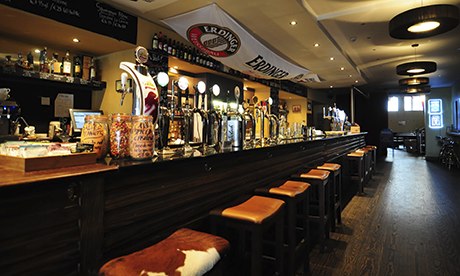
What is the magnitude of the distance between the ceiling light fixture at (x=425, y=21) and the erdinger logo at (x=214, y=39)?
2.20 meters

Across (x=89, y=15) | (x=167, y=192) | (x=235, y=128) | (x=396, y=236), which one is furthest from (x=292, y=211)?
(x=89, y=15)

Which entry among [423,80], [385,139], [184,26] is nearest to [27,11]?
[184,26]

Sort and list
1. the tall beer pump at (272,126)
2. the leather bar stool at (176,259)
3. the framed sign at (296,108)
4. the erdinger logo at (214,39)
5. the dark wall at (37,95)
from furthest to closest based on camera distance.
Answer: the framed sign at (296,108) < the dark wall at (37,95) < the erdinger logo at (214,39) < the tall beer pump at (272,126) < the leather bar stool at (176,259)

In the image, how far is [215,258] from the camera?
1092 millimetres

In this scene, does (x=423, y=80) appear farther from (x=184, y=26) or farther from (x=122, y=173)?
(x=122, y=173)

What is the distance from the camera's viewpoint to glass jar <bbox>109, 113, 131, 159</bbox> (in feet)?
4.47

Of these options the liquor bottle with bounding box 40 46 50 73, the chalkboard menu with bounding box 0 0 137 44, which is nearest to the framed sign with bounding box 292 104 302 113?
the chalkboard menu with bounding box 0 0 137 44

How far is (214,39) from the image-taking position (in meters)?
3.77

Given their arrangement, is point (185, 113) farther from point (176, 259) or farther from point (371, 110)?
point (371, 110)

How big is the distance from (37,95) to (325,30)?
4.82m

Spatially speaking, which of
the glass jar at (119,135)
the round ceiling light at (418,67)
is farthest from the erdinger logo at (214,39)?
the round ceiling light at (418,67)

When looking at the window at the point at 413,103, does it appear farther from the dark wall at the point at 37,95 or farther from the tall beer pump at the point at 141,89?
the tall beer pump at the point at 141,89

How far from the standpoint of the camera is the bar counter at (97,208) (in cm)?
83

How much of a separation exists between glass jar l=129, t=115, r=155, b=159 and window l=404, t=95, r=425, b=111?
20241 millimetres
